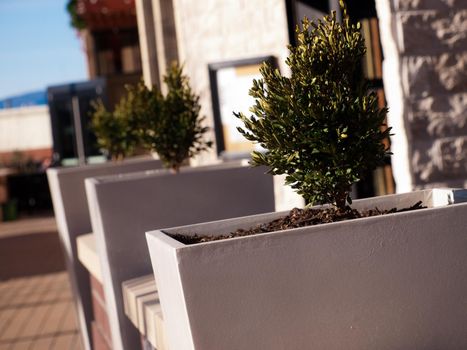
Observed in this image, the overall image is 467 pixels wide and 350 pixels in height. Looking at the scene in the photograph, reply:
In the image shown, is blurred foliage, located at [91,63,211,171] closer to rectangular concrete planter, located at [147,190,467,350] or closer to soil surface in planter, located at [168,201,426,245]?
soil surface in planter, located at [168,201,426,245]

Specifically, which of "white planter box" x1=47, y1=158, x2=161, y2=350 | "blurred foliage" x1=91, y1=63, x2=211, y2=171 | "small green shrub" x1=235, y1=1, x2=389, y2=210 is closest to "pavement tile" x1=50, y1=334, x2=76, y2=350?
"white planter box" x1=47, y1=158, x2=161, y2=350

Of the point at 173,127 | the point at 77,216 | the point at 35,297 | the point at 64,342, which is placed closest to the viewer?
the point at 173,127

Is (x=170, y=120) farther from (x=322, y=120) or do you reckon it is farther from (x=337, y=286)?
(x=337, y=286)

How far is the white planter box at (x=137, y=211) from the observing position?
122 inches

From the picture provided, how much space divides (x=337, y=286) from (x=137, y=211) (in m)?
1.59

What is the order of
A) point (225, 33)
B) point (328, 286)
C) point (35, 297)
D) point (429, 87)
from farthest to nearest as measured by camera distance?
point (35, 297) → point (225, 33) → point (429, 87) → point (328, 286)

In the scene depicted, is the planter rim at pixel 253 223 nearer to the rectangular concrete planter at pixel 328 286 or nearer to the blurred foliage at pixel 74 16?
the rectangular concrete planter at pixel 328 286

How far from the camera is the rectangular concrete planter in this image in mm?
1604

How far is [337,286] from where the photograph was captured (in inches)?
65.4

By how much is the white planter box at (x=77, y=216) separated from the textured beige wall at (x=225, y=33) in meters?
1.09

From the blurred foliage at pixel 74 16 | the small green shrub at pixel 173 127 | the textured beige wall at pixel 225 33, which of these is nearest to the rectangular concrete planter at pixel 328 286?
the small green shrub at pixel 173 127

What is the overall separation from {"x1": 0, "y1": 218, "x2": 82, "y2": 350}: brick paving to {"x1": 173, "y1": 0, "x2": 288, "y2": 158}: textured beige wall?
1.83m

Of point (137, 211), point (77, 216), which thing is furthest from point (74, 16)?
point (137, 211)

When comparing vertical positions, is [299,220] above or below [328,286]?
above
